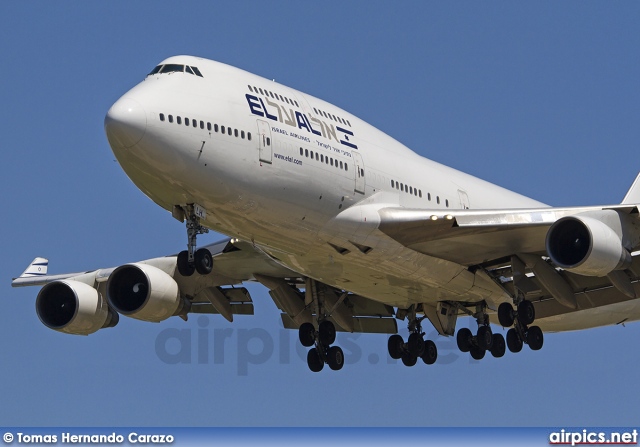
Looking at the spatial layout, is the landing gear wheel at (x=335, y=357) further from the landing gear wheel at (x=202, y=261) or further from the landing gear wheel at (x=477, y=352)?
the landing gear wheel at (x=202, y=261)

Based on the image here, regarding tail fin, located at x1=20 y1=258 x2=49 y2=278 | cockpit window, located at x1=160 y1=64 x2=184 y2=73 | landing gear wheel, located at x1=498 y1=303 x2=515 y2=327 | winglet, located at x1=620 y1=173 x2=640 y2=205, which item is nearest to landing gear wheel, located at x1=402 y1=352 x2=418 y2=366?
landing gear wheel, located at x1=498 y1=303 x2=515 y2=327

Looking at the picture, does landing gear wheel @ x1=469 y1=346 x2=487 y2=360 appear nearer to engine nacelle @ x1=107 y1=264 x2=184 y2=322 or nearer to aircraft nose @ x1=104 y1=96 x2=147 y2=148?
engine nacelle @ x1=107 y1=264 x2=184 y2=322

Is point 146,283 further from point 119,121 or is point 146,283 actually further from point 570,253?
point 570,253

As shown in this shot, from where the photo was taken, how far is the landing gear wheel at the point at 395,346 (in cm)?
3959

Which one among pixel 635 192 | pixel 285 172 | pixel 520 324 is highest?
pixel 635 192

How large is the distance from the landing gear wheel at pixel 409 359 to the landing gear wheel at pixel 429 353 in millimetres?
257

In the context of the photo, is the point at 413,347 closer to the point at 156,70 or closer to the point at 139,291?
the point at 139,291

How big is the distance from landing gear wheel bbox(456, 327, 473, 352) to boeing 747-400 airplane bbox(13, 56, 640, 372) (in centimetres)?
4

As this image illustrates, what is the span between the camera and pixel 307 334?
3788 centimetres

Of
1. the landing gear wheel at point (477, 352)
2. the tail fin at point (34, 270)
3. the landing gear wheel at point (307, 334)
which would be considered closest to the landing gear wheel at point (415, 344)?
the landing gear wheel at point (477, 352)

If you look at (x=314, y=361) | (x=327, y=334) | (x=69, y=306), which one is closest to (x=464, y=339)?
(x=327, y=334)

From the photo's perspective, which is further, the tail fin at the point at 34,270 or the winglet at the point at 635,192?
the winglet at the point at 635,192

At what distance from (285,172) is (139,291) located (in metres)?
8.90

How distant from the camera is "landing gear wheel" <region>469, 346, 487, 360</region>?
3881 centimetres
